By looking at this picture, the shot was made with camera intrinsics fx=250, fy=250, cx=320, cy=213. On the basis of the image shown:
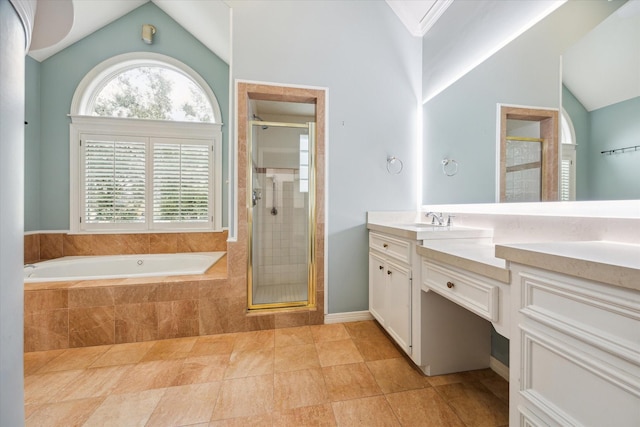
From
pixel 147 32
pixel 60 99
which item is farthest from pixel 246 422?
pixel 147 32

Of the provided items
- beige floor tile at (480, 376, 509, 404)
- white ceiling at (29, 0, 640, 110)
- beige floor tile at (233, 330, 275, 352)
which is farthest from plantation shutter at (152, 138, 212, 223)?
beige floor tile at (480, 376, 509, 404)

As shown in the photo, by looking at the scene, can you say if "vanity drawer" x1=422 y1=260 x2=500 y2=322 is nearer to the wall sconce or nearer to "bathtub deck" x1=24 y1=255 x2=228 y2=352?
"bathtub deck" x1=24 y1=255 x2=228 y2=352

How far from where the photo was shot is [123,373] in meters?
1.58

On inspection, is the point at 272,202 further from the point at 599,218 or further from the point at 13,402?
the point at 599,218

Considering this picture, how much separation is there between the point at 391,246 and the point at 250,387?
4.19 ft

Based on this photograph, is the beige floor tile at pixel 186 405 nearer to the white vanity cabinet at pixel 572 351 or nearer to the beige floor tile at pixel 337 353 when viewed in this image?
the beige floor tile at pixel 337 353

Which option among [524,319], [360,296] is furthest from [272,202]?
[524,319]

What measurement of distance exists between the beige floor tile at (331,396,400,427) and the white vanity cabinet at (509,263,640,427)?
59 cm

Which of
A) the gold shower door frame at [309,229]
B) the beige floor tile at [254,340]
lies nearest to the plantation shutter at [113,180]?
the gold shower door frame at [309,229]

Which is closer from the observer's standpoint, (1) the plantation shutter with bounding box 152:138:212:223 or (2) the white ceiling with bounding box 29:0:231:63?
(2) the white ceiling with bounding box 29:0:231:63

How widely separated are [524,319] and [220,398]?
4.94 feet

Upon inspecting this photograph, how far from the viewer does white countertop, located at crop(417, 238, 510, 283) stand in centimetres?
100

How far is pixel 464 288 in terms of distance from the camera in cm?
118

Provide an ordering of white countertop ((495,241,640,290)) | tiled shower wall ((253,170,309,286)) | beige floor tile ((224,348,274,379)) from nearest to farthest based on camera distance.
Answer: white countertop ((495,241,640,290)) → beige floor tile ((224,348,274,379)) → tiled shower wall ((253,170,309,286))
